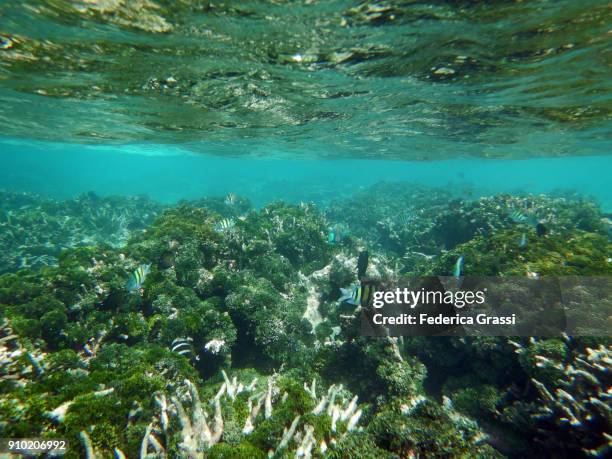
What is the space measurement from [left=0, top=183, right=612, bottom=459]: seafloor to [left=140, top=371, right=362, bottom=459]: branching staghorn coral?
0.08ft

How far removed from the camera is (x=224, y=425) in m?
3.80

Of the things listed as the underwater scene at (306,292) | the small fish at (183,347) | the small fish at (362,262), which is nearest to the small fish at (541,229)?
the underwater scene at (306,292)

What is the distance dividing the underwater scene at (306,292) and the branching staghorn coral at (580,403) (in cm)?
3

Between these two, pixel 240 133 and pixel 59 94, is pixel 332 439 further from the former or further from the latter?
pixel 240 133

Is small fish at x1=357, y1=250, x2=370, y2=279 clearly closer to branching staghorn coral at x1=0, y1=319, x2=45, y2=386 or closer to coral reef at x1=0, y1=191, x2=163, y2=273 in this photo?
branching staghorn coral at x1=0, y1=319, x2=45, y2=386

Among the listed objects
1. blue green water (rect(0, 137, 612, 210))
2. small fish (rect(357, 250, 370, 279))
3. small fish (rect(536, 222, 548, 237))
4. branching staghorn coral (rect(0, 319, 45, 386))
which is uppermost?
blue green water (rect(0, 137, 612, 210))

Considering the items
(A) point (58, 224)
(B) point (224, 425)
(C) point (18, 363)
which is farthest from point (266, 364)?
(A) point (58, 224)

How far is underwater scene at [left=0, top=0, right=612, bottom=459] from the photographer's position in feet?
12.2

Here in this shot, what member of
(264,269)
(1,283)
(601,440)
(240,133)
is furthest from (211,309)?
(240,133)

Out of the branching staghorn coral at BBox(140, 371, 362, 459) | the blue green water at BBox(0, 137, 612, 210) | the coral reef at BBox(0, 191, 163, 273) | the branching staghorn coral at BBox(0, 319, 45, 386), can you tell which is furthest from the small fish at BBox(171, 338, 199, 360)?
the blue green water at BBox(0, 137, 612, 210)

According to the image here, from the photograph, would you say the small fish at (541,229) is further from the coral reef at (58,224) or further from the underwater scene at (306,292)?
the coral reef at (58,224)

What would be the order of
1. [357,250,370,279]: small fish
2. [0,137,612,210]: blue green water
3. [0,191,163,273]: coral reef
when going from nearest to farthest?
[357,250,370,279]: small fish → [0,191,163,273]: coral reef → [0,137,612,210]: blue green water

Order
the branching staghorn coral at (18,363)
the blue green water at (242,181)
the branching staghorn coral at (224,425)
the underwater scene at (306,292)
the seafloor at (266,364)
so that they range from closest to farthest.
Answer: the branching staghorn coral at (224,425)
the seafloor at (266,364)
the underwater scene at (306,292)
the branching staghorn coral at (18,363)
the blue green water at (242,181)

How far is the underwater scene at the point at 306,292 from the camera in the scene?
3.73m
